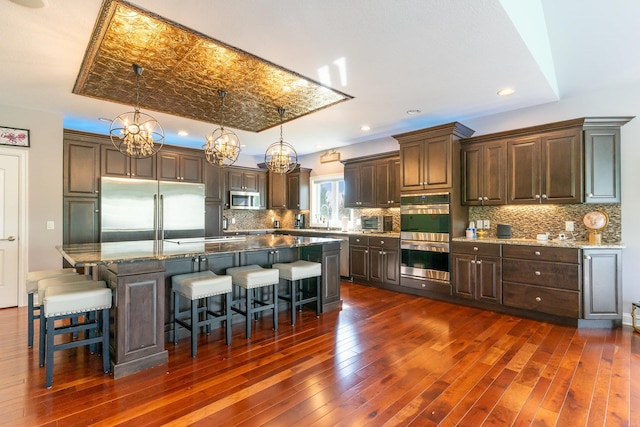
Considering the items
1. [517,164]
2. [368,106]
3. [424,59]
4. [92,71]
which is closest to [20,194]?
[92,71]

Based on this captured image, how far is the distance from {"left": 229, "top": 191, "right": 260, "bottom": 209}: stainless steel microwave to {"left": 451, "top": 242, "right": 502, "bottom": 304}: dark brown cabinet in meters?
4.48

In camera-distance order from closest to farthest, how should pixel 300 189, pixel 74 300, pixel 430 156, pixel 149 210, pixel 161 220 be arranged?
pixel 74 300 → pixel 430 156 → pixel 149 210 → pixel 161 220 → pixel 300 189

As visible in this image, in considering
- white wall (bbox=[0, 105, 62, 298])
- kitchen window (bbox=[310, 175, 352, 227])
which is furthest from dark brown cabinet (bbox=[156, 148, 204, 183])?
kitchen window (bbox=[310, 175, 352, 227])

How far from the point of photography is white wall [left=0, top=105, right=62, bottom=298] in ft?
14.2

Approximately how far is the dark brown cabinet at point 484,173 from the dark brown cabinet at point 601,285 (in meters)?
1.17

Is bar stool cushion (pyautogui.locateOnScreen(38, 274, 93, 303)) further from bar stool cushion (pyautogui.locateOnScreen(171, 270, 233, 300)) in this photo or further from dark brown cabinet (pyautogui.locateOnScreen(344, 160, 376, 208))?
dark brown cabinet (pyautogui.locateOnScreen(344, 160, 376, 208))

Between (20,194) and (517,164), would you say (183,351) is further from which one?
(517,164)

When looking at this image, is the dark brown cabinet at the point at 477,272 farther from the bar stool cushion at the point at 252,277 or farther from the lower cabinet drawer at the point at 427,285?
the bar stool cushion at the point at 252,277

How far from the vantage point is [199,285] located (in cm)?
282

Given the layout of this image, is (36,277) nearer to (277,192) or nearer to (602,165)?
(277,192)

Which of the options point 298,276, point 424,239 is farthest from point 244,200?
point 424,239

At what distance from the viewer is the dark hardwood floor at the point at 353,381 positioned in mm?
1978

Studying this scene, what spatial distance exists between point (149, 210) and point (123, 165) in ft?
2.75

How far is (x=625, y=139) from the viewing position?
12.1 feet
